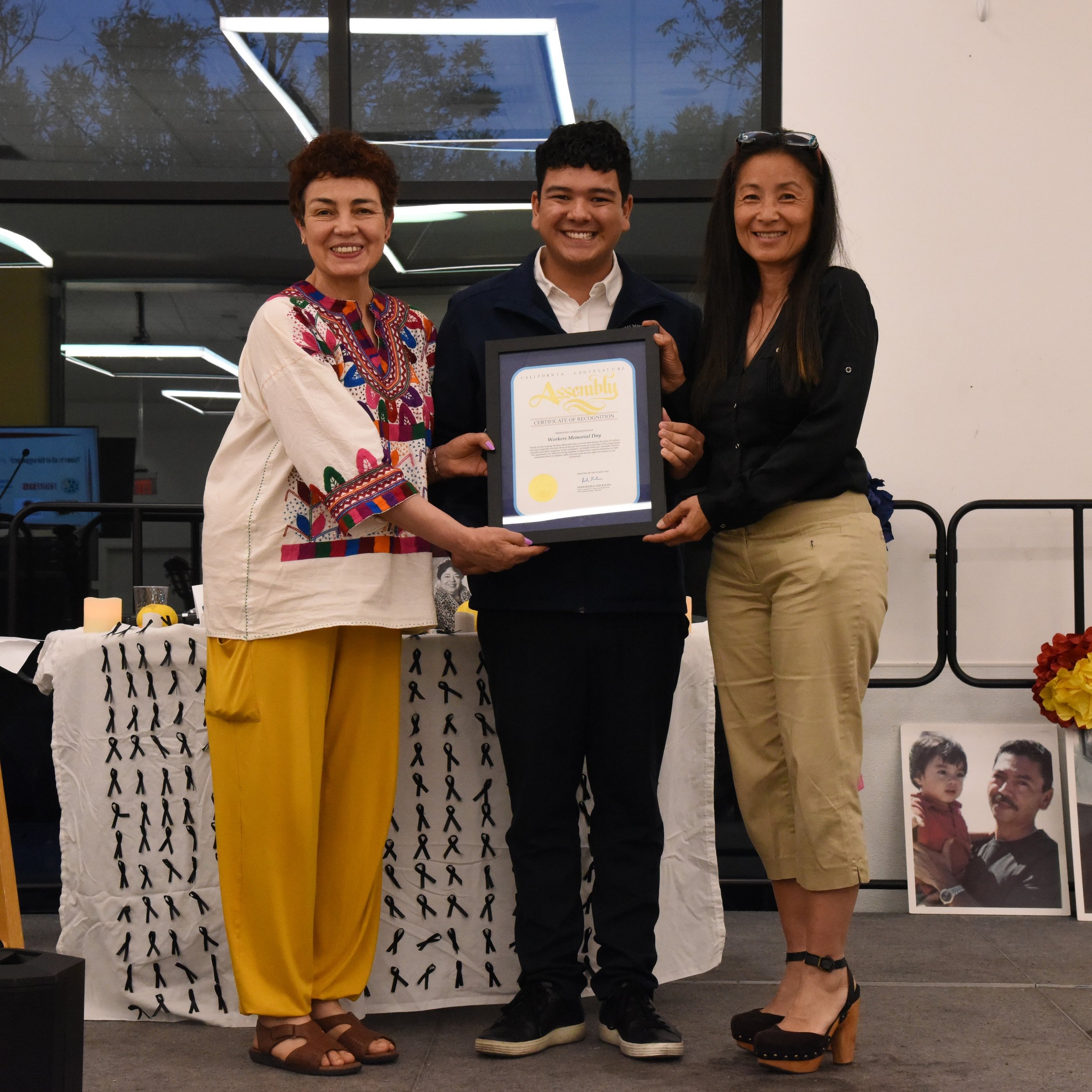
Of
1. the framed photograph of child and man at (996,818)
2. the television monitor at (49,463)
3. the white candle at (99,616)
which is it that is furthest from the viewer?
the television monitor at (49,463)

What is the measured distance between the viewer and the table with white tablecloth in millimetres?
2633

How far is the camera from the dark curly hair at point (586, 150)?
2330 millimetres

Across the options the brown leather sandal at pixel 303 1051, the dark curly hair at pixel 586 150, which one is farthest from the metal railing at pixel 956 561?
the brown leather sandal at pixel 303 1051

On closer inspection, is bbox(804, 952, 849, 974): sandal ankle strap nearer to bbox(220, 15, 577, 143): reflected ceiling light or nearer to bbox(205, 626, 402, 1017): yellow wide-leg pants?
bbox(205, 626, 402, 1017): yellow wide-leg pants

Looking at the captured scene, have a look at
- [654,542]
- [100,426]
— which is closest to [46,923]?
[100,426]

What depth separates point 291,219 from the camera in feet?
13.8

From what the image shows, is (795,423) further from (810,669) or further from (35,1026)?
(35,1026)

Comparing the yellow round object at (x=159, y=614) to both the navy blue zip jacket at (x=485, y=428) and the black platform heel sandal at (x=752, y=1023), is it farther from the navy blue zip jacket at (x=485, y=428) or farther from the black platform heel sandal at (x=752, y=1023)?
the black platform heel sandal at (x=752, y=1023)

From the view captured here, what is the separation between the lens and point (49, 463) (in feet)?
13.5

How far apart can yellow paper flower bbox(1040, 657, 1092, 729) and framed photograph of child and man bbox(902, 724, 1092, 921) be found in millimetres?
121

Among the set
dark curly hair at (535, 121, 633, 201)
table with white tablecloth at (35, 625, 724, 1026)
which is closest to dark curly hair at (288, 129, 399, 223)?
Result: dark curly hair at (535, 121, 633, 201)

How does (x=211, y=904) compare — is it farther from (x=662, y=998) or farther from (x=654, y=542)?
(x=654, y=542)

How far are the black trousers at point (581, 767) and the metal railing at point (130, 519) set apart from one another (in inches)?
72.9

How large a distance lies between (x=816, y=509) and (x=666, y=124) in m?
2.37
